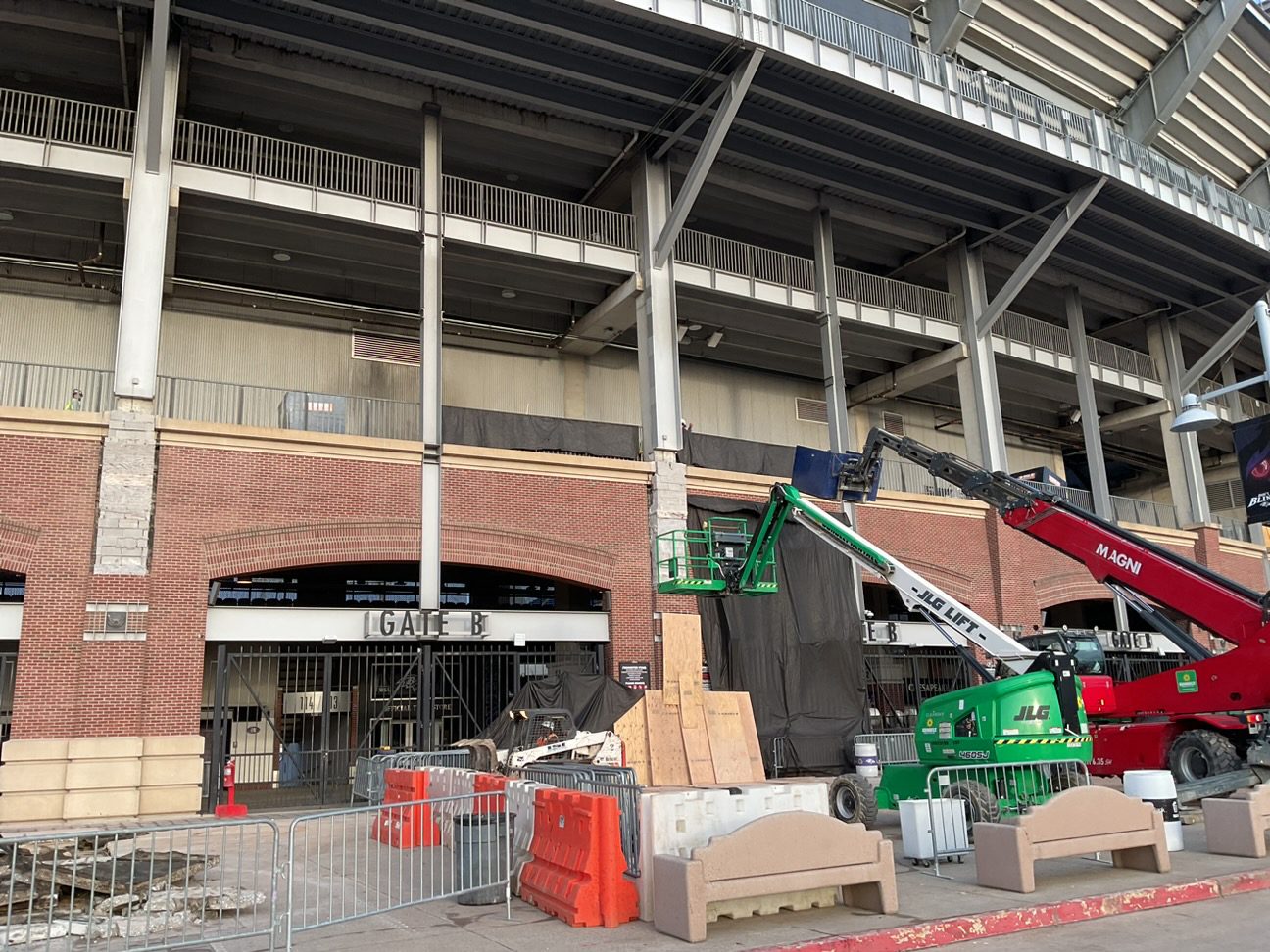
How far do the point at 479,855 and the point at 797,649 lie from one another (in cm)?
1577

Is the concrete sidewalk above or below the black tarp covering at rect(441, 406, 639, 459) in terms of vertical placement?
below

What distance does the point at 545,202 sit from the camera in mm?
26531

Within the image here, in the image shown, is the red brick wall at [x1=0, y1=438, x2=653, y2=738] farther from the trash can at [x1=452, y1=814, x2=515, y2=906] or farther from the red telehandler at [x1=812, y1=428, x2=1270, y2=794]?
the trash can at [x1=452, y1=814, x2=515, y2=906]

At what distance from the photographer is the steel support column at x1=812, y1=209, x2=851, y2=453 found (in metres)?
27.0

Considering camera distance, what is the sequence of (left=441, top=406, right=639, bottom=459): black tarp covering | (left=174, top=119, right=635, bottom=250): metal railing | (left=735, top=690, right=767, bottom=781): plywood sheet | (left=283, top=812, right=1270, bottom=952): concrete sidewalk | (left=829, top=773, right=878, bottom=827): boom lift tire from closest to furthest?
(left=283, top=812, right=1270, bottom=952): concrete sidewalk, (left=829, top=773, right=878, bottom=827): boom lift tire, (left=735, top=690, right=767, bottom=781): plywood sheet, (left=174, top=119, right=635, bottom=250): metal railing, (left=441, top=406, right=639, bottom=459): black tarp covering

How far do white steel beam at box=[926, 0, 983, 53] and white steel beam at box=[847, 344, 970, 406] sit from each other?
8695 mm

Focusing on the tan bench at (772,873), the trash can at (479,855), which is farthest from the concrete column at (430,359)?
the tan bench at (772,873)

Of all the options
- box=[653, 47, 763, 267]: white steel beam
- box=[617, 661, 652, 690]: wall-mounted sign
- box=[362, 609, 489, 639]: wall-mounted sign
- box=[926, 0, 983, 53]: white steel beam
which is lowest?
box=[617, 661, 652, 690]: wall-mounted sign

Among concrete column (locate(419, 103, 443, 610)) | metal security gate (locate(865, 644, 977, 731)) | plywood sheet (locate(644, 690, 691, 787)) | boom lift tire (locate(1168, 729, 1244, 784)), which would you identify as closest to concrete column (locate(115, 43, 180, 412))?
concrete column (locate(419, 103, 443, 610))

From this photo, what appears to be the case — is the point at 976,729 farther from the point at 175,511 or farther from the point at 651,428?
the point at 175,511

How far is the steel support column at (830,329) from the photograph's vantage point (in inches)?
1062

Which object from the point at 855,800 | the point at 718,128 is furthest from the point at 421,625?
the point at 718,128

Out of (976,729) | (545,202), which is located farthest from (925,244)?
(976,729)

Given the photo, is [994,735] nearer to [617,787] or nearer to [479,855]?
[617,787]
